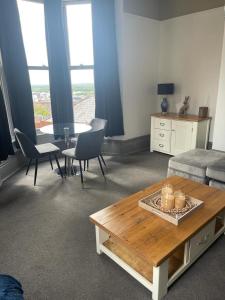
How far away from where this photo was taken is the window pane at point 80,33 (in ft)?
12.9

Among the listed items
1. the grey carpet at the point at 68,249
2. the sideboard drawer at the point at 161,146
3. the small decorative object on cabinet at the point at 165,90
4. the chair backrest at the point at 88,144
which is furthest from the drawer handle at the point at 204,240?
the small decorative object on cabinet at the point at 165,90

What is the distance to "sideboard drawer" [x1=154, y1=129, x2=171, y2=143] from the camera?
419cm

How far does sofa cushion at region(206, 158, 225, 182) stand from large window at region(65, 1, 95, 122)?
103 inches

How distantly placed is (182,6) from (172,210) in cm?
395

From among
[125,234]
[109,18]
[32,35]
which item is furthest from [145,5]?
[125,234]

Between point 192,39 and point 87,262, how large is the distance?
405cm

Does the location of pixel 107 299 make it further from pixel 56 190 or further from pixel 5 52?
pixel 5 52

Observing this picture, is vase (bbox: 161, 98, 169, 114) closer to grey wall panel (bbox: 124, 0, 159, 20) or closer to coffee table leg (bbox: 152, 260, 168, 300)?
grey wall panel (bbox: 124, 0, 159, 20)

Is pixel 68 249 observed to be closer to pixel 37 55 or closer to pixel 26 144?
pixel 26 144

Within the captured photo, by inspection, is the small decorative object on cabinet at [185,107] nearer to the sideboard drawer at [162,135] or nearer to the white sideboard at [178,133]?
the white sideboard at [178,133]

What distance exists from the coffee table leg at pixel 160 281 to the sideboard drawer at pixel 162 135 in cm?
301

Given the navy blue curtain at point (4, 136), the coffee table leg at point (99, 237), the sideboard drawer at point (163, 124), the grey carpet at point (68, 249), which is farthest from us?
the sideboard drawer at point (163, 124)

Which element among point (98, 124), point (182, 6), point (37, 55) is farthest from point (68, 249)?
point (182, 6)

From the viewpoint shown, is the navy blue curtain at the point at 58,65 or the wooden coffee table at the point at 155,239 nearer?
the wooden coffee table at the point at 155,239
